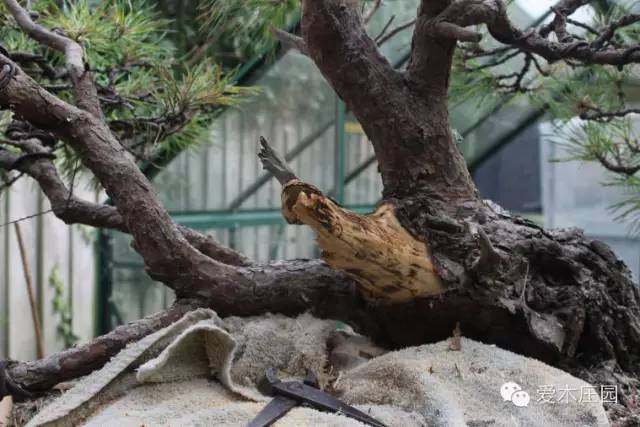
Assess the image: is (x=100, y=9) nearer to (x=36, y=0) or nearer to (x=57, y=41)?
(x=36, y=0)

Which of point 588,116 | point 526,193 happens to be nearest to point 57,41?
point 588,116

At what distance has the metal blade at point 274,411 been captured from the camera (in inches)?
17.9

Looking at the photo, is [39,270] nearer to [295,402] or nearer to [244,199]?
[244,199]

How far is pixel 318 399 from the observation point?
49 cm

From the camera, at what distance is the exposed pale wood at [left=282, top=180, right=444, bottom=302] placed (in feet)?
1.63

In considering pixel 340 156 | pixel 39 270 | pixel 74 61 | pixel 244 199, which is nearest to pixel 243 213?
pixel 244 199

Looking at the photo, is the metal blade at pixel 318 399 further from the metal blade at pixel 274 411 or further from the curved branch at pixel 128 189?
the curved branch at pixel 128 189

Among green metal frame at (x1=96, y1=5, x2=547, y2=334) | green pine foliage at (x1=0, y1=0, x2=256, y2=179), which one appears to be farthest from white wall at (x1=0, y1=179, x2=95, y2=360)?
green pine foliage at (x1=0, y1=0, x2=256, y2=179)

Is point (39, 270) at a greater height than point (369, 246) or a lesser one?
lesser

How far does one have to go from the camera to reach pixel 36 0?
825mm

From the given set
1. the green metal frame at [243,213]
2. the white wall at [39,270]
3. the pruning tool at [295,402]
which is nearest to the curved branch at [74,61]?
the pruning tool at [295,402]

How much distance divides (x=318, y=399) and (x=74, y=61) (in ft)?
1.28

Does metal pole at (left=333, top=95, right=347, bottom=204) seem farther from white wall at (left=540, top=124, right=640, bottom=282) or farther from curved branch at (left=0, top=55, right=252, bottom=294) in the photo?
curved branch at (left=0, top=55, right=252, bottom=294)

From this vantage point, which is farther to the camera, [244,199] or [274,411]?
[244,199]
